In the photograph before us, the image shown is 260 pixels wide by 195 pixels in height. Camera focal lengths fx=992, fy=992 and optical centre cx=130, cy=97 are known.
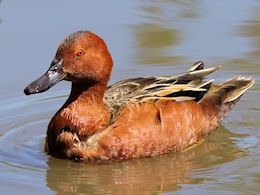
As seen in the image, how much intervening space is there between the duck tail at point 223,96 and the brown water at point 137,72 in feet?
0.76

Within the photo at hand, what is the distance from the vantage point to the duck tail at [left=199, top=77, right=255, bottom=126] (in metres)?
11.7

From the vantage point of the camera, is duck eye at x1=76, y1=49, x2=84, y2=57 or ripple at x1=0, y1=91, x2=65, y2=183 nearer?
ripple at x1=0, y1=91, x2=65, y2=183

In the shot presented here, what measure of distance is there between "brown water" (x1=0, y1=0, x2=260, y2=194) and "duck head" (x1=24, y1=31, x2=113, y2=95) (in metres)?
0.89

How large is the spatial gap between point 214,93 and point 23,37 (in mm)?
3123

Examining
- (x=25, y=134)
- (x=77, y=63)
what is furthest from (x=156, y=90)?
(x=25, y=134)

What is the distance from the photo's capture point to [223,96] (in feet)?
39.0

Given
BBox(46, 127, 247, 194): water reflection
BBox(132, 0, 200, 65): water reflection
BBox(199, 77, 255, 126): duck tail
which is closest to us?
BBox(46, 127, 247, 194): water reflection

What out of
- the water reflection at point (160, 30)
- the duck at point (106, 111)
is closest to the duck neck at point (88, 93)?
the duck at point (106, 111)

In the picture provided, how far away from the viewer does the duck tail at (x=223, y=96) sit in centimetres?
1169

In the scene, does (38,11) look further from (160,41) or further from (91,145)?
(91,145)

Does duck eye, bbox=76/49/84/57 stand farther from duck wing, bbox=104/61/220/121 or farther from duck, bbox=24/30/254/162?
duck wing, bbox=104/61/220/121

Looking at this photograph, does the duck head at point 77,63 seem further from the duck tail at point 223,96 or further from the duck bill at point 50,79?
the duck tail at point 223,96

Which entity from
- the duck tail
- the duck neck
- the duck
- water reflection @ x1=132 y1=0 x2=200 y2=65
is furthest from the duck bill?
water reflection @ x1=132 y1=0 x2=200 y2=65

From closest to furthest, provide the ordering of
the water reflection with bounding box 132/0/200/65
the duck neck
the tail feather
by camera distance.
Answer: the duck neck < the tail feather < the water reflection with bounding box 132/0/200/65
